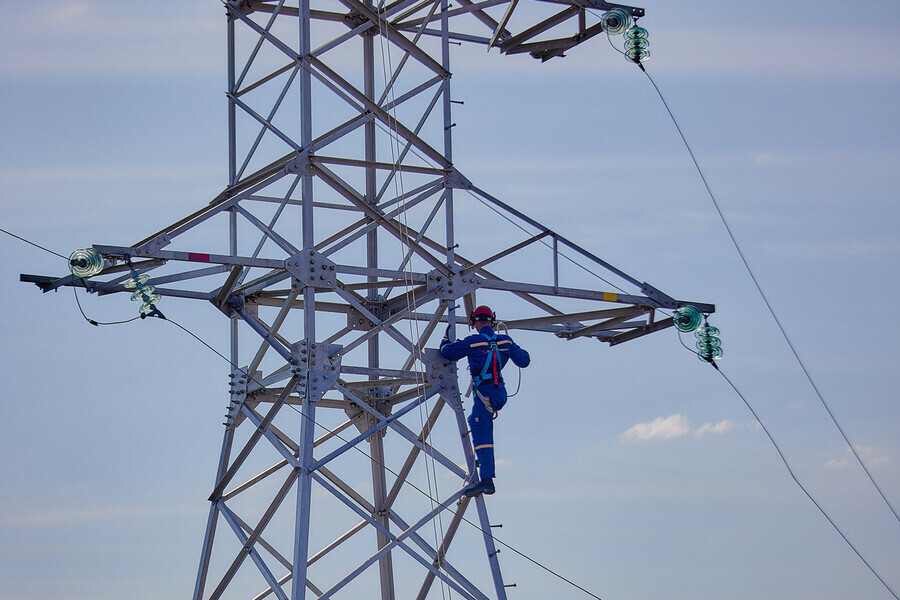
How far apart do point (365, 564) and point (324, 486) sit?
4.11ft

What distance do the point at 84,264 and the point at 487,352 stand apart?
589 centimetres

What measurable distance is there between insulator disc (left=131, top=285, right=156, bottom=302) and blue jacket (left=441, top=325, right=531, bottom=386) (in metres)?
4.58

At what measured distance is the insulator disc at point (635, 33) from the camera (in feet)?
83.4

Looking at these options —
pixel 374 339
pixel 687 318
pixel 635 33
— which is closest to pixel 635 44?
pixel 635 33

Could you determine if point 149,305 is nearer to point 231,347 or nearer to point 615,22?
point 231,347

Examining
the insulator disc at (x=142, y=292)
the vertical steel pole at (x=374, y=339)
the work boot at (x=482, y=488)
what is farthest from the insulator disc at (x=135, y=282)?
the work boot at (x=482, y=488)

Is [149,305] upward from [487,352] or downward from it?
upward

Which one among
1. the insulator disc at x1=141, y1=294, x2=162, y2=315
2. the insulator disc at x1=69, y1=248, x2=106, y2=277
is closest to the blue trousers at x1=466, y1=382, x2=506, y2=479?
the insulator disc at x1=141, y1=294, x2=162, y2=315

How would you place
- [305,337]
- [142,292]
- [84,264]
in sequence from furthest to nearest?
[305,337] → [142,292] → [84,264]

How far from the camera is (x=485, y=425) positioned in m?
23.9

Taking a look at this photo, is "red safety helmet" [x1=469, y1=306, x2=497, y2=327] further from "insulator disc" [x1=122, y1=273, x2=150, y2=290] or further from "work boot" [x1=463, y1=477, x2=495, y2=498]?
"insulator disc" [x1=122, y1=273, x2=150, y2=290]

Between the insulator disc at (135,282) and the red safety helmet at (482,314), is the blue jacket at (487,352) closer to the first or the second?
the red safety helmet at (482,314)

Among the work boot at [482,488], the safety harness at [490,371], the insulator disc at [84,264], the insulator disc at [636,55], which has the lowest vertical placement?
the work boot at [482,488]

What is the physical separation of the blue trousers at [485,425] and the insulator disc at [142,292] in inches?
196
